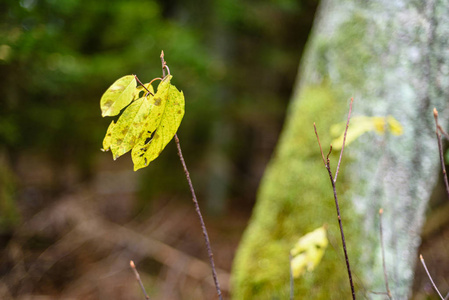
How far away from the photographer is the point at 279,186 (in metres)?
1.70

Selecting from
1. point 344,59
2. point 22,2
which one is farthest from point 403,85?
point 22,2

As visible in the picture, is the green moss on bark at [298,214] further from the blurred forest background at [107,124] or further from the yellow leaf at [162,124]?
the blurred forest background at [107,124]

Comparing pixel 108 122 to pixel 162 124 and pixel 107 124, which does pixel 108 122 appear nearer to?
pixel 107 124

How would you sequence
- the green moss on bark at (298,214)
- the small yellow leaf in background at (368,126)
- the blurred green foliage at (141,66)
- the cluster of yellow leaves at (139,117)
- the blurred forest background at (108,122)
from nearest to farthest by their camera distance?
1. the cluster of yellow leaves at (139,117)
2. the small yellow leaf in background at (368,126)
3. the green moss on bark at (298,214)
4. the blurred green foliage at (141,66)
5. the blurred forest background at (108,122)

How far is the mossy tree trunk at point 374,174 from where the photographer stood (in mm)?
1357

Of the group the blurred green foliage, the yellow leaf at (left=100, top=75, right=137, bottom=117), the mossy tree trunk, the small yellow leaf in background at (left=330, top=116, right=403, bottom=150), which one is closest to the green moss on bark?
the mossy tree trunk

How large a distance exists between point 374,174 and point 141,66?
122 inches

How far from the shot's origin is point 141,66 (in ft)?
11.8

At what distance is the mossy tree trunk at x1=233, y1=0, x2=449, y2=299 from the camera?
4.45 ft

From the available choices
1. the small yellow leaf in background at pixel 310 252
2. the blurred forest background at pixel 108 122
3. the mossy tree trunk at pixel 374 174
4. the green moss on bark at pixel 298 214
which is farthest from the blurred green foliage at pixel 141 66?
the small yellow leaf in background at pixel 310 252

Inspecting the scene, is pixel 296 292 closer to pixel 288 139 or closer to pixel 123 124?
pixel 288 139

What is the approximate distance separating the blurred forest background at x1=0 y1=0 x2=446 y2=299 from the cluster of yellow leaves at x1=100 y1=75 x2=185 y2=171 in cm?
201

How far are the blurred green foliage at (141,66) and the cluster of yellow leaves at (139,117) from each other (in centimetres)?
201

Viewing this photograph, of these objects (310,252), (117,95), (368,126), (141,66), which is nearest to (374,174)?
(368,126)
